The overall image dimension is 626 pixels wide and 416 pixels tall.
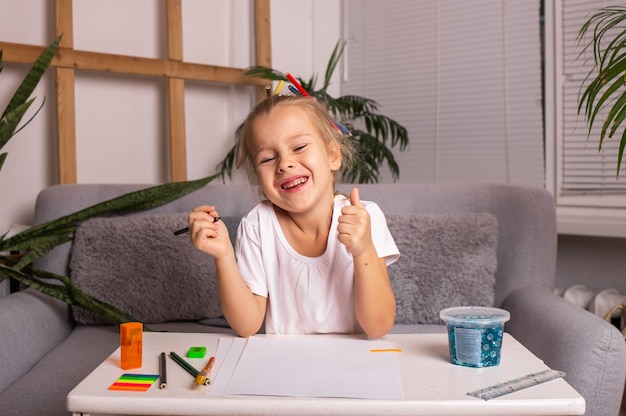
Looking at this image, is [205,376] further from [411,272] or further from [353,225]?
[411,272]

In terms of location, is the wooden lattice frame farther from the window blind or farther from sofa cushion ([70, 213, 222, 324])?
sofa cushion ([70, 213, 222, 324])

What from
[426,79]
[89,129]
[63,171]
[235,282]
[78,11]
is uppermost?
[78,11]

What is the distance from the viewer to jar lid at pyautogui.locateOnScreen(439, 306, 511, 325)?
1118 mm

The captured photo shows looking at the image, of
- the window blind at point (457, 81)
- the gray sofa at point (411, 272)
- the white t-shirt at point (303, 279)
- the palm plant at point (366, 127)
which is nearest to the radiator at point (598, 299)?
the window blind at point (457, 81)

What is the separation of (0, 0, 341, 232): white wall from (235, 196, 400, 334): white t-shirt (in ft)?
5.37

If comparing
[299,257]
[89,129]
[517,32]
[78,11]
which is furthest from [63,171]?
[517,32]

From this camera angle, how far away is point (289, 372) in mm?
1072

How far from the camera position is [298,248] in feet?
5.22

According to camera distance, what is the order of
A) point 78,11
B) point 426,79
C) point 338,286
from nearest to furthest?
point 338,286 < point 78,11 < point 426,79

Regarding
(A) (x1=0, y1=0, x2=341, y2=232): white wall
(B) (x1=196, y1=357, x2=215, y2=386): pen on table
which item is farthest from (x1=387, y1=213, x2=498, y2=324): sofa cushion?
(A) (x1=0, y1=0, x2=341, y2=232): white wall

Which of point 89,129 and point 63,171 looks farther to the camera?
point 89,129

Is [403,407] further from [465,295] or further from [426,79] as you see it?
[426,79]

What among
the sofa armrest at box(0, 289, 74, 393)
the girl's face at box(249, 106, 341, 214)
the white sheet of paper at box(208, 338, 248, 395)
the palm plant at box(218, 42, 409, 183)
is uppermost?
the palm plant at box(218, 42, 409, 183)

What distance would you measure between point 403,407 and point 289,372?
0.68ft
